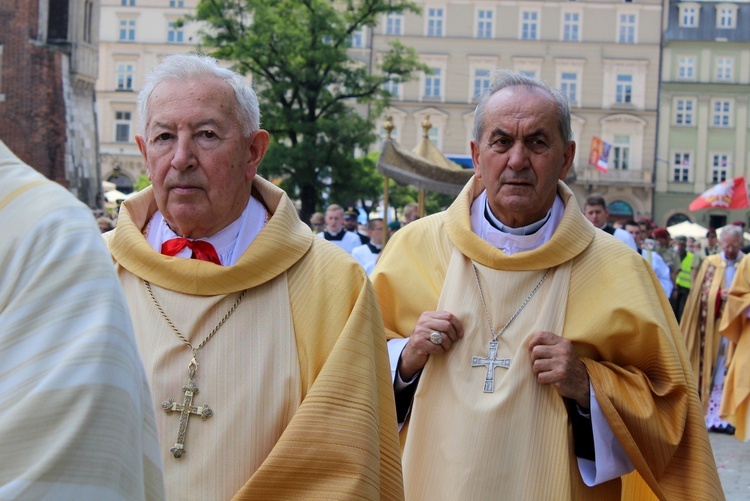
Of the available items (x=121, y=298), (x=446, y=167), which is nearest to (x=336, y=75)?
(x=446, y=167)

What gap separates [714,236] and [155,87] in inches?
742

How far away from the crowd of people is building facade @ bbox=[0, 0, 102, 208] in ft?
90.7

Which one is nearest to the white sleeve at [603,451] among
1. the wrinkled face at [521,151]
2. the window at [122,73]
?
the wrinkled face at [521,151]

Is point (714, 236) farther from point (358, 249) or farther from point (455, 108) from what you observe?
point (455, 108)

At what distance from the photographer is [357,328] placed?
3.03m

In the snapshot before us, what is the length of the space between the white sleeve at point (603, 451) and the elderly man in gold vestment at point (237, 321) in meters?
0.77

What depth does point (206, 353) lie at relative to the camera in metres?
3.02

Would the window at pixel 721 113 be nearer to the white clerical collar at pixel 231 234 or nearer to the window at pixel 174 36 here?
the window at pixel 174 36

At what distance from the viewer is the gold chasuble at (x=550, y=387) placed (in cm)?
355

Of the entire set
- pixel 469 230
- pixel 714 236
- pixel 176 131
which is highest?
pixel 176 131

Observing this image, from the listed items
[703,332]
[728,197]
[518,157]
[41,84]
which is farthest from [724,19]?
[518,157]

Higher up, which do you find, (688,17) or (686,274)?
(688,17)

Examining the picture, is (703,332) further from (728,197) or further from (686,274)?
(728,197)

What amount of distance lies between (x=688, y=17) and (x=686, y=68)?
9.53 feet
